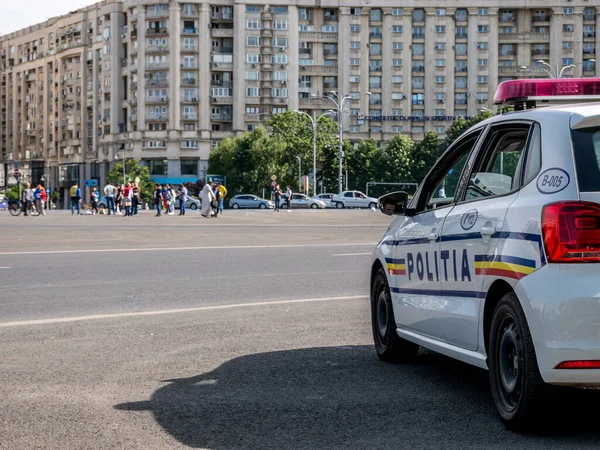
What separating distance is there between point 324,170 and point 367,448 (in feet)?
377

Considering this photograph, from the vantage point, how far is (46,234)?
3247 centimetres

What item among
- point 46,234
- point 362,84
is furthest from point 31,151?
point 46,234

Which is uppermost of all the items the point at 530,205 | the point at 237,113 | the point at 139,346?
the point at 237,113

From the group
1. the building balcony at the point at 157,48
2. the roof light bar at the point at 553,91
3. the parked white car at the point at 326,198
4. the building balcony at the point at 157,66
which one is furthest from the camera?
the building balcony at the point at 157,66

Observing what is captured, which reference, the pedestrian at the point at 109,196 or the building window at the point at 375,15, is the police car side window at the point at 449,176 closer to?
the pedestrian at the point at 109,196

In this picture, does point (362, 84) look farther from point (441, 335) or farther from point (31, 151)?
point (441, 335)

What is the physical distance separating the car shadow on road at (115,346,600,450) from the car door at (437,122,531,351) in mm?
426

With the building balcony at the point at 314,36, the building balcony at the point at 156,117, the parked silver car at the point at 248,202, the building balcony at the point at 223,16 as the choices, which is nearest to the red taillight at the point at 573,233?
the parked silver car at the point at 248,202

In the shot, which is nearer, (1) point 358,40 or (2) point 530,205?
(2) point 530,205

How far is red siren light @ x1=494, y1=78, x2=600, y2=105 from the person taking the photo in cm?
623

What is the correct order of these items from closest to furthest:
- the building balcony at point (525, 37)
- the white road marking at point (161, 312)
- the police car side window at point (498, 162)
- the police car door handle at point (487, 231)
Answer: the police car door handle at point (487, 231)
the police car side window at point (498, 162)
the white road marking at point (161, 312)
the building balcony at point (525, 37)

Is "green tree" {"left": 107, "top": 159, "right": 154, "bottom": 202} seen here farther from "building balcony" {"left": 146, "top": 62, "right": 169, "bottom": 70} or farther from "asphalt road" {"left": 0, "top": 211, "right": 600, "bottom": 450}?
"asphalt road" {"left": 0, "top": 211, "right": 600, "bottom": 450}

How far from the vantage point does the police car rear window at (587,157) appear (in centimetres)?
508

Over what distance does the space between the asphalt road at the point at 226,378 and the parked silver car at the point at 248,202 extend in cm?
9155
